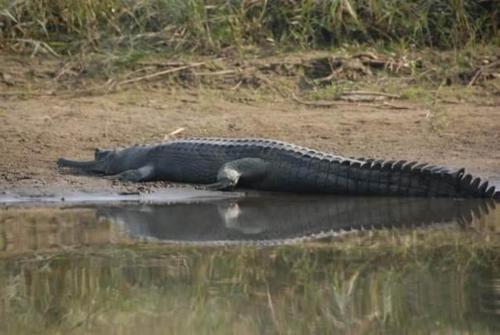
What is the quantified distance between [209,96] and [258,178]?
2299 mm

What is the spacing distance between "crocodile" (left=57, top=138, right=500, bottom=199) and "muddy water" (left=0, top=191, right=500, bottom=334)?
0.11 m

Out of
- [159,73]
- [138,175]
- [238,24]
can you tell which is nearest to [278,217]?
[138,175]

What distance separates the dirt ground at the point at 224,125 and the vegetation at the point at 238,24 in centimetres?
72

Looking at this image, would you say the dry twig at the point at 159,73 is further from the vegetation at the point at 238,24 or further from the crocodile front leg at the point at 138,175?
the crocodile front leg at the point at 138,175

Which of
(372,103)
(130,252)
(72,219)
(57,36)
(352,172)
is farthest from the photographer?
(57,36)

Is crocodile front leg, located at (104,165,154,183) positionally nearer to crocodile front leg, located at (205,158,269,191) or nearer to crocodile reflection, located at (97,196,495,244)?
crocodile front leg, located at (205,158,269,191)

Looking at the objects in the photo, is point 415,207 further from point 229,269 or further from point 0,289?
point 0,289

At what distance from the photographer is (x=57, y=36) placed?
11.7 m

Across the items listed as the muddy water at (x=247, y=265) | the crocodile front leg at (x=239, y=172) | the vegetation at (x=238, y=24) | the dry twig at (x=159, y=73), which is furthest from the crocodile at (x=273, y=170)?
the vegetation at (x=238, y=24)

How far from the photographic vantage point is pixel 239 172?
8789mm

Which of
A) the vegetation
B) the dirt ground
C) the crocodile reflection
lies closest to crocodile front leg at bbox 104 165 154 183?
the dirt ground

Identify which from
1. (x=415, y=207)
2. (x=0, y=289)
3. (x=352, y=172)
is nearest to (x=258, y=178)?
(x=352, y=172)

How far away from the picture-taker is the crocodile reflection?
280 inches

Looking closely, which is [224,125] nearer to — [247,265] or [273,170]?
[273,170]
